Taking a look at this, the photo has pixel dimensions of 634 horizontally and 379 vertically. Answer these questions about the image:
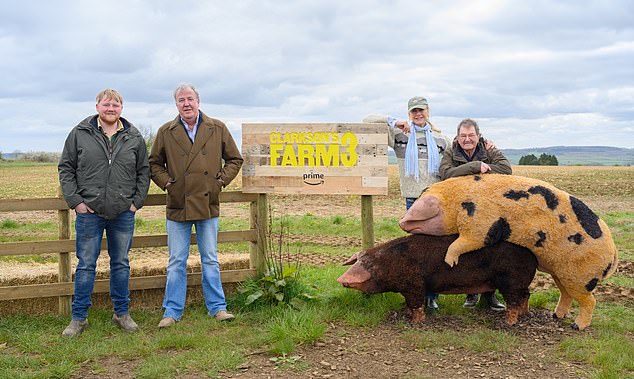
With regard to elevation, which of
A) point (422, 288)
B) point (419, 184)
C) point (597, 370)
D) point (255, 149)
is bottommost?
point (597, 370)

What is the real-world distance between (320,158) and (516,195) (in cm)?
224

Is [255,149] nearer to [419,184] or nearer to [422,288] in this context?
[419,184]

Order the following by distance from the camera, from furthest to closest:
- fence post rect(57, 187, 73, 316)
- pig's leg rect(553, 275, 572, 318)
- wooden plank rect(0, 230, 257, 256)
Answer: fence post rect(57, 187, 73, 316)
wooden plank rect(0, 230, 257, 256)
pig's leg rect(553, 275, 572, 318)

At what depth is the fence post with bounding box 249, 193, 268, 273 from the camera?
7.14 metres

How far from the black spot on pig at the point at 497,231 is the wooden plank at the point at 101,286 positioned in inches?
112

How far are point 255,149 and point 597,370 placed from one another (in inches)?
→ 165

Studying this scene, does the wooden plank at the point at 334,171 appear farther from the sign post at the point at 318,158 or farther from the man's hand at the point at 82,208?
the man's hand at the point at 82,208

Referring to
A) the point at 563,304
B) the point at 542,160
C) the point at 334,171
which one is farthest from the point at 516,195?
the point at 542,160

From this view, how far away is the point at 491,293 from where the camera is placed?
21.9 ft

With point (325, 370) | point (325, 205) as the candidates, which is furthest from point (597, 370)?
point (325, 205)

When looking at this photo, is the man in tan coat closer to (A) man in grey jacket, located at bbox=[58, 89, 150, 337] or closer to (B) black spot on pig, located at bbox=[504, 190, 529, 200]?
(A) man in grey jacket, located at bbox=[58, 89, 150, 337]

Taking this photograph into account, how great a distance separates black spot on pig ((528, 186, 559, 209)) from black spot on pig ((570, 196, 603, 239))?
198mm

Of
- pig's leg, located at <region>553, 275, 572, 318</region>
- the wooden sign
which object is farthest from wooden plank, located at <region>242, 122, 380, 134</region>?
pig's leg, located at <region>553, 275, 572, 318</region>

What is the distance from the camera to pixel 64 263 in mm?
6648
